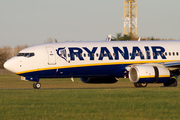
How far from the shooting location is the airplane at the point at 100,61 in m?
32.0

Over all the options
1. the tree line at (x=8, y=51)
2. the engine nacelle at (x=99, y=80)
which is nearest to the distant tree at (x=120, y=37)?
the tree line at (x=8, y=51)

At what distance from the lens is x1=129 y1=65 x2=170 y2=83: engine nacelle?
32062 millimetres

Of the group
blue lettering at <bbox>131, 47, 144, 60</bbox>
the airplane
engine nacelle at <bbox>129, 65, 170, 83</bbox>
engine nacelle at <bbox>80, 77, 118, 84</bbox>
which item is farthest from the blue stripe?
engine nacelle at <bbox>80, 77, 118, 84</bbox>

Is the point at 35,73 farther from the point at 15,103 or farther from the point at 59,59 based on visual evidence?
the point at 15,103

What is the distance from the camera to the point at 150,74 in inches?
1266

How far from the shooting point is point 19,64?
31500mm

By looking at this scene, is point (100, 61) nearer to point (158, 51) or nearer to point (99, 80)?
point (99, 80)

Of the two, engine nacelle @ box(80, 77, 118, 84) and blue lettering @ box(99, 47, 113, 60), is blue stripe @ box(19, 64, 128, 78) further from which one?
engine nacelle @ box(80, 77, 118, 84)

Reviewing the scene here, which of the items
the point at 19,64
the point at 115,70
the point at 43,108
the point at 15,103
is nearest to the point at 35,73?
the point at 19,64

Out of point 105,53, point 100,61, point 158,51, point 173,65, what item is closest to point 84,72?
point 100,61

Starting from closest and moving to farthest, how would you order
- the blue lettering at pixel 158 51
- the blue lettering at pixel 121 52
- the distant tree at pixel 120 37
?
the blue lettering at pixel 121 52
the blue lettering at pixel 158 51
the distant tree at pixel 120 37

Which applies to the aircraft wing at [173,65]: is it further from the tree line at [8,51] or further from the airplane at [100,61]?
the tree line at [8,51]

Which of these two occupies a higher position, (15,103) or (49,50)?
(49,50)

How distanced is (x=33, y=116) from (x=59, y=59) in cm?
1732
